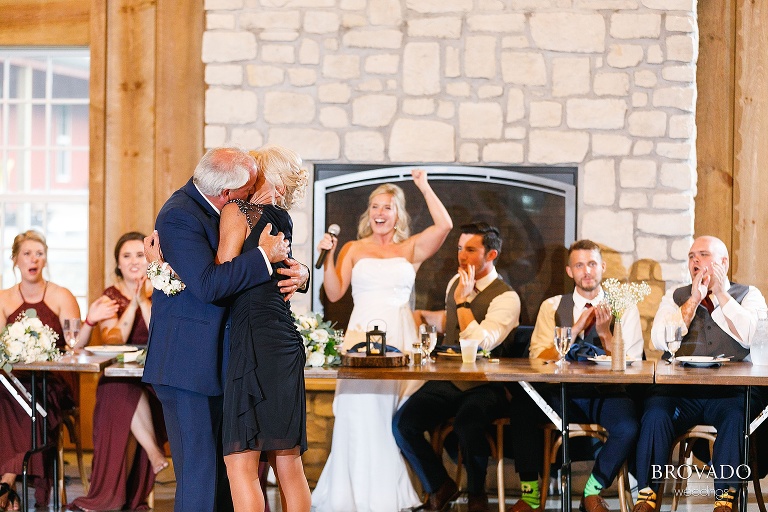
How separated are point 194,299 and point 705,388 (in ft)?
8.47

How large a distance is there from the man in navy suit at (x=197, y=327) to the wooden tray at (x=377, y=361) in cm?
107

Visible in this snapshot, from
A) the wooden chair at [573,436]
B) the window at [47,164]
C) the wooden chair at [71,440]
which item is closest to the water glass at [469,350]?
the wooden chair at [573,436]

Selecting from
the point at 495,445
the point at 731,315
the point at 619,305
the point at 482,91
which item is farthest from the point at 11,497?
the point at 731,315

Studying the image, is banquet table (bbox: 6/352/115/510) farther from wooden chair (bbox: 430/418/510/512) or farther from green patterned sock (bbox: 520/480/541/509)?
green patterned sock (bbox: 520/480/541/509)

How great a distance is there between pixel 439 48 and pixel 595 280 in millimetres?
1776

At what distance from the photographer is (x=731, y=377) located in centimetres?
399

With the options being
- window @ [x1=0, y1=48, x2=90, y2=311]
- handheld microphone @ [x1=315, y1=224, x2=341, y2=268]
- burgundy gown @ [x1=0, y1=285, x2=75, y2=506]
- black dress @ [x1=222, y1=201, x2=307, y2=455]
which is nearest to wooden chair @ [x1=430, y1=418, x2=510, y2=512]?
handheld microphone @ [x1=315, y1=224, x2=341, y2=268]

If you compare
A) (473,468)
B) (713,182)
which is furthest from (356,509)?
(713,182)

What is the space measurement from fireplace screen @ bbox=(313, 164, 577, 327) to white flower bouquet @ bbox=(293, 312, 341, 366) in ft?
4.20

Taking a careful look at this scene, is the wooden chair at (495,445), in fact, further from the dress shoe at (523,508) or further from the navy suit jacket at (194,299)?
the navy suit jacket at (194,299)

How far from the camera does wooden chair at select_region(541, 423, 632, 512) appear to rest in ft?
14.9

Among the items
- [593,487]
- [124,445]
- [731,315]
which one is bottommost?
[593,487]

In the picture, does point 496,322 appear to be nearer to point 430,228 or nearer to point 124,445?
point 430,228

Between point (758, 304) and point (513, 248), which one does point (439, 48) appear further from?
point (758, 304)
